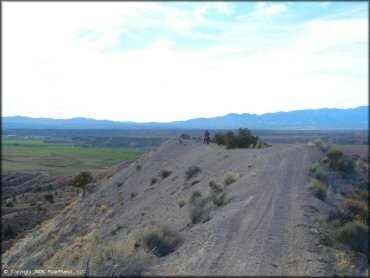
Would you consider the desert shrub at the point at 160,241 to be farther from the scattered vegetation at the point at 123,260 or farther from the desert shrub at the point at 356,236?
the desert shrub at the point at 356,236

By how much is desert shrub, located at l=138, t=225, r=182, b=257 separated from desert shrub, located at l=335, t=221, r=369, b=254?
227 inches

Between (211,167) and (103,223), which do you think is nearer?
(103,223)

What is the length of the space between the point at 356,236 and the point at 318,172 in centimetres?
794

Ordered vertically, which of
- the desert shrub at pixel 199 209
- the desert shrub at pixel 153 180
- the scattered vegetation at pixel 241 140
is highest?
the scattered vegetation at pixel 241 140

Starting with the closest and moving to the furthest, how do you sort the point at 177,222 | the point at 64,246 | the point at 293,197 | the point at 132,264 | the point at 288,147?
the point at 132,264 < the point at 293,197 < the point at 177,222 < the point at 64,246 < the point at 288,147

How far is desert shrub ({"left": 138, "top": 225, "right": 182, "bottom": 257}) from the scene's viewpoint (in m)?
14.2

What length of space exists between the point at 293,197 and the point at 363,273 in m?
6.48

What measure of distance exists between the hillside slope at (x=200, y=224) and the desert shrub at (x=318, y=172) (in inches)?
26.0

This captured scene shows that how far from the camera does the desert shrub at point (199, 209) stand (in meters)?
17.4

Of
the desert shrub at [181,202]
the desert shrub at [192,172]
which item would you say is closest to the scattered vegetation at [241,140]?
the desert shrub at [192,172]

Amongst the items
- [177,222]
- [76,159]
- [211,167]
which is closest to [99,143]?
[76,159]

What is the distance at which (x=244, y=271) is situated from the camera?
34.7ft

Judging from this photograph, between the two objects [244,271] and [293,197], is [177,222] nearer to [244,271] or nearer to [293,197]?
[293,197]

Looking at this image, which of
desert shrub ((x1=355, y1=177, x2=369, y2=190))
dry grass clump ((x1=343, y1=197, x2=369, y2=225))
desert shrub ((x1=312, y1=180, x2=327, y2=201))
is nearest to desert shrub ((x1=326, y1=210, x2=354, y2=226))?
dry grass clump ((x1=343, y1=197, x2=369, y2=225))
